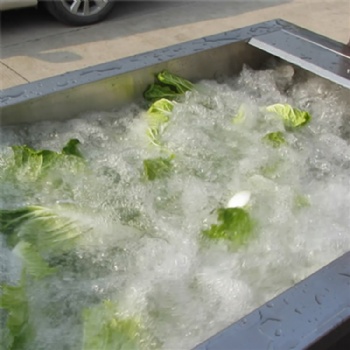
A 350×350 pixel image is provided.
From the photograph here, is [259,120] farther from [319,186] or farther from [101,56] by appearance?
→ [101,56]

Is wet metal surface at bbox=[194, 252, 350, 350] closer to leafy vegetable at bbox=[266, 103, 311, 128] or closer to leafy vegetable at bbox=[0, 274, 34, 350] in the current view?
leafy vegetable at bbox=[0, 274, 34, 350]

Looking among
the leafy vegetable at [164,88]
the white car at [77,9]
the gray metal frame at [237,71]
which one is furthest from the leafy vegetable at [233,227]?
the white car at [77,9]

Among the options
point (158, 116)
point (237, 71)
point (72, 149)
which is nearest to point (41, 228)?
point (72, 149)

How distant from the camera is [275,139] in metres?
2.76

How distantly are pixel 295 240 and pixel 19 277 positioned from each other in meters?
0.96

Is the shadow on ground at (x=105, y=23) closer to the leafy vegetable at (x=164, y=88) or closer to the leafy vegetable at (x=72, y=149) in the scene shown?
the leafy vegetable at (x=164, y=88)

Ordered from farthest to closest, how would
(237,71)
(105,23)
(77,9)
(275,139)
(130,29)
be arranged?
(105,23) < (130,29) < (77,9) < (237,71) < (275,139)

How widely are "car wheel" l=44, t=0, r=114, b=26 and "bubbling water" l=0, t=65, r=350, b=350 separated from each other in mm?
3513

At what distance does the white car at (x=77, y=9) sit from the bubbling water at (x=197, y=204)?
351 centimetres

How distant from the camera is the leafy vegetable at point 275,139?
276cm

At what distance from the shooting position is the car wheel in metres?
6.20

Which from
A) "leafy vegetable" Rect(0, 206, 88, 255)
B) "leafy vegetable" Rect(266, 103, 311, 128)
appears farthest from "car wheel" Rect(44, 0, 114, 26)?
"leafy vegetable" Rect(0, 206, 88, 255)

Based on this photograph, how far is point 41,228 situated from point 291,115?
4.44 ft

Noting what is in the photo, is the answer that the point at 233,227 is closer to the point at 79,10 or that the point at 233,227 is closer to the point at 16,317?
the point at 16,317
